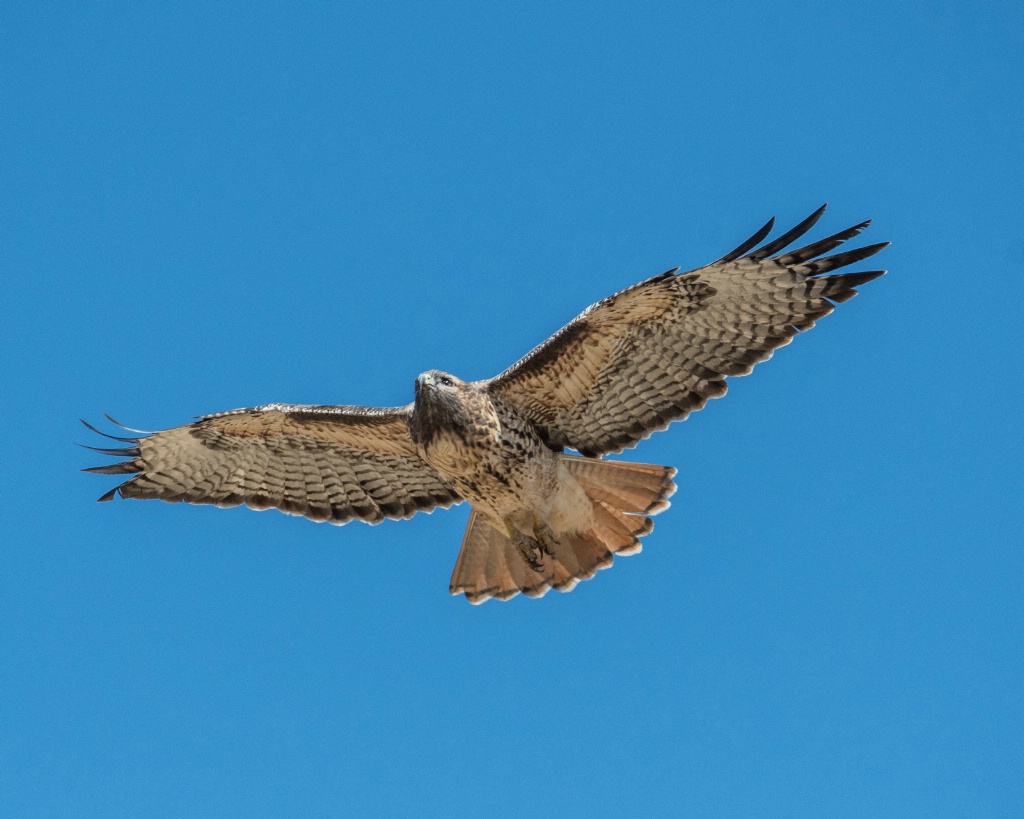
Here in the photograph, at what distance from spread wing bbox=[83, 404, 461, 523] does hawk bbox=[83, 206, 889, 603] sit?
0.01 meters

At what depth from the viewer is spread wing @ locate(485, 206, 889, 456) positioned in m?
8.60

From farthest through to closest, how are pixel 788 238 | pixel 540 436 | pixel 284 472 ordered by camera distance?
pixel 284 472
pixel 540 436
pixel 788 238

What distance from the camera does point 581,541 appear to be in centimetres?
938

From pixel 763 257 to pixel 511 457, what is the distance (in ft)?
7.17

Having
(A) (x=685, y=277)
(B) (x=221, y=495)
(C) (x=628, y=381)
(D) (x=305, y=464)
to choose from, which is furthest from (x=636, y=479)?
(B) (x=221, y=495)

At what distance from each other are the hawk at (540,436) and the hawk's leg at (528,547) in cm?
1

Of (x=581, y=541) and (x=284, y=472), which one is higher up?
(x=284, y=472)

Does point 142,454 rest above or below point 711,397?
above

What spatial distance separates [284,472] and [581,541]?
2.41 metres

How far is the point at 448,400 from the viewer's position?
8.65 m

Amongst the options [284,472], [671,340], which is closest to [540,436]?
[671,340]

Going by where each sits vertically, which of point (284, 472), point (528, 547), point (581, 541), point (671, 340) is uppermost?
point (284, 472)

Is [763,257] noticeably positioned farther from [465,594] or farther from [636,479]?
[465,594]

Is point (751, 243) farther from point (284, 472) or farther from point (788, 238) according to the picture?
point (284, 472)
